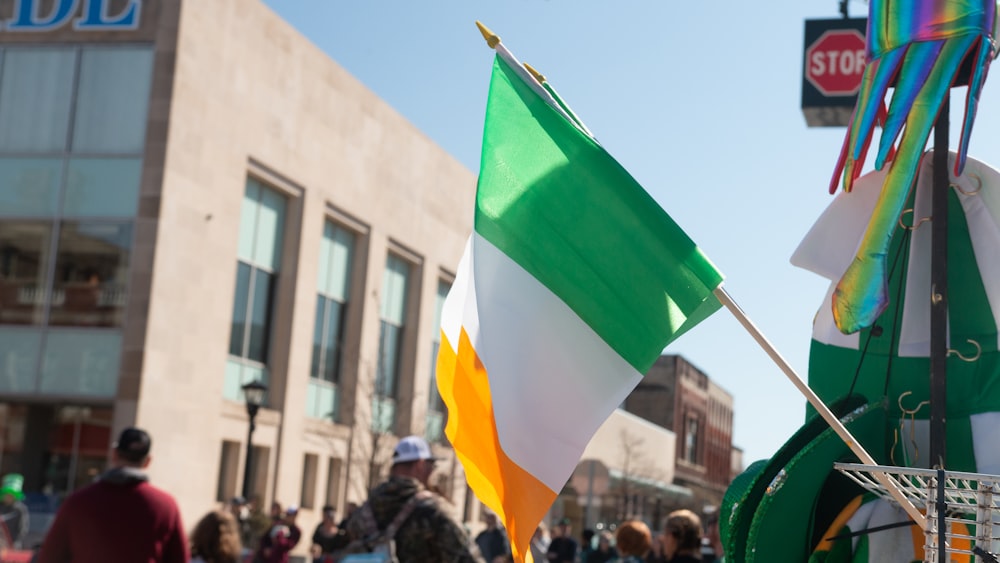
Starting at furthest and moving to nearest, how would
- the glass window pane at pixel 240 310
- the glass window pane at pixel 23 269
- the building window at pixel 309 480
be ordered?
the building window at pixel 309 480
the glass window pane at pixel 240 310
the glass window pane at pixel 23 269

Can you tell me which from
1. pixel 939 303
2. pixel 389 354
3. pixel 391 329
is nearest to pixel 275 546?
pixel 939 303

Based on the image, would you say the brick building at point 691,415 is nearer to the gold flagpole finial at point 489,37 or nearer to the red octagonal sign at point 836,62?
the red octagonal sign at point 836,62

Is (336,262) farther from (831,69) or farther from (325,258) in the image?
(831,69)

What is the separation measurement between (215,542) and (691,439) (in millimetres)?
86355

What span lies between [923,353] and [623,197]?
37.2 inches

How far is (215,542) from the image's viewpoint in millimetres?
6988

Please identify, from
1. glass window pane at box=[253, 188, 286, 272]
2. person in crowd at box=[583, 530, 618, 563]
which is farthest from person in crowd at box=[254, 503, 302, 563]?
glass window pane at box=[253, 188, 286, 272]

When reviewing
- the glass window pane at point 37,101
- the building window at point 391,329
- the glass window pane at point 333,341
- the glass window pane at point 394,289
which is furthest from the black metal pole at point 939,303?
the glass window pane at point 394,289

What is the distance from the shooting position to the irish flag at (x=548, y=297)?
11.3ft

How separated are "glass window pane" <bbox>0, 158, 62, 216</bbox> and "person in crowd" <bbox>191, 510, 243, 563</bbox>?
2068cm

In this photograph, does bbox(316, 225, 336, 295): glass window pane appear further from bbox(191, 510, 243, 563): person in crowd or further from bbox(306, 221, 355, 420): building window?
bbox(191, 510, 243, 563): person in crowd

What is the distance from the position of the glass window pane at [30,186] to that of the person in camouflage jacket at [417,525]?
69.8 ft

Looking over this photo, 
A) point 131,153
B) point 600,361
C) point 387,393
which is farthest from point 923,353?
point 387,393

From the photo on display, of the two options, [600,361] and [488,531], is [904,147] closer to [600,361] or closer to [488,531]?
[600,361]
